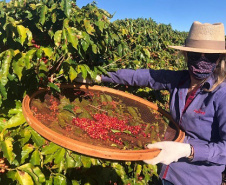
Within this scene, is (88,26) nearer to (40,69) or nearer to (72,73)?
(72,73)

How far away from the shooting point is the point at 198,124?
2318 mm

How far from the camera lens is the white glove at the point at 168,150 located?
6.05ft

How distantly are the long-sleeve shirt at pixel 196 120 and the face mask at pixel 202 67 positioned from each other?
0.25 feet

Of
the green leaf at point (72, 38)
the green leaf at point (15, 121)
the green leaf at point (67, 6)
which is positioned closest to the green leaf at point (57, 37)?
the green leaf at point (72, 38)

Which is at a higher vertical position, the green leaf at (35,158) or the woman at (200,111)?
the woman at (200,111)

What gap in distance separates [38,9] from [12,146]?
136cm

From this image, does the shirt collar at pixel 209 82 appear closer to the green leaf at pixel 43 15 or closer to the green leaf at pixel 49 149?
the green leaf at pixel 49 149

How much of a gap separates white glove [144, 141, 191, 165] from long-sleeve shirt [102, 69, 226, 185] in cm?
14

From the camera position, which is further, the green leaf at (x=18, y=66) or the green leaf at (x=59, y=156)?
the green leaf at (x=59, y=156)

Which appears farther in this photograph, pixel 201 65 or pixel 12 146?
pixel 201 65

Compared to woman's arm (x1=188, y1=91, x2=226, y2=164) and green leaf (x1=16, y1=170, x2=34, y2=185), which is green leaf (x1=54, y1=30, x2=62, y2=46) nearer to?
green leaf (x1=16, y1=170, x2=34, y2=185)

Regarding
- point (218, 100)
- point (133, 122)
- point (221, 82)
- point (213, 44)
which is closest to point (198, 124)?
point (218, 100)

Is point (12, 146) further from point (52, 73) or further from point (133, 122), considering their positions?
point (133, 122)

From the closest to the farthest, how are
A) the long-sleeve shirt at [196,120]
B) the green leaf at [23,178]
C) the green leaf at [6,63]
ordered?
1. the green leaf at [23,178]
2. the green leaf at [6,63]
3. the long-sleeve shirt at [196,120]
